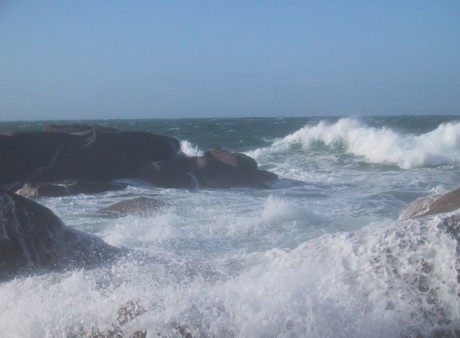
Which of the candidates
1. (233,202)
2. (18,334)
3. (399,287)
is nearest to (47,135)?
(233,202)

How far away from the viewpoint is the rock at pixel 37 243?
16.9 ft

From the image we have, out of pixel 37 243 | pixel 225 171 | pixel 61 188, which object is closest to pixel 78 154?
pixel 61 188

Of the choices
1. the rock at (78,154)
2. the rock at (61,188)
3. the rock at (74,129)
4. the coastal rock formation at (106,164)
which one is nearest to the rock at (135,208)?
the rock at (61,188)

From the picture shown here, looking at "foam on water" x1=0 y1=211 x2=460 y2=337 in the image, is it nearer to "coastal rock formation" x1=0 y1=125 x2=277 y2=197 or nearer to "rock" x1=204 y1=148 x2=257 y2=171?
"coastal rock formation" x1=0 y1=125 x2=277 y2=197

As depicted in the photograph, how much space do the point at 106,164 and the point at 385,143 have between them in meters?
12.4

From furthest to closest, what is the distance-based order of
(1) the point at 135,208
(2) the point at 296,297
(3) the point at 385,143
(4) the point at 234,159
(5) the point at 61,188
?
(3) the point at 385,143
(4) the point at 234,159
(5) the point at 61,188
(1) the point at 135,208
(2) the point at 296,297

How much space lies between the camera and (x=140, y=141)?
51.7 feet

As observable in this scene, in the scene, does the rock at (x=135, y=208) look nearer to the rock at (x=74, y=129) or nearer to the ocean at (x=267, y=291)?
the ocean at (x=267, y=291)

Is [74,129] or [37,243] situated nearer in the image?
[37,243]

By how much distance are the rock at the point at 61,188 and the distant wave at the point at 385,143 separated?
11.3 metres

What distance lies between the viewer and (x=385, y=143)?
73.3ft

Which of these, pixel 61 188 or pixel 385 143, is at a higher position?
pixel 385 143

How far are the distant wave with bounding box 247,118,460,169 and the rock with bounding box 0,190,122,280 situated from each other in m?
15.5

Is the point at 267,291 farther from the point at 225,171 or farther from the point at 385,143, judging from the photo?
the point at 385,143
